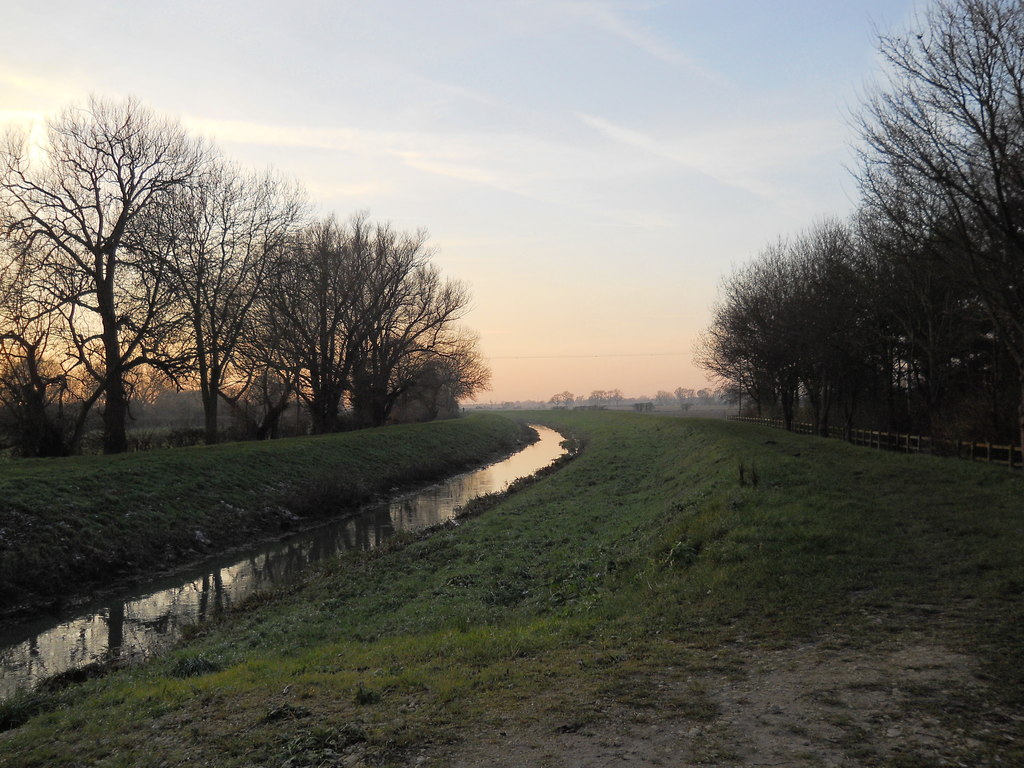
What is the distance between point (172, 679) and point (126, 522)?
11.3 metres

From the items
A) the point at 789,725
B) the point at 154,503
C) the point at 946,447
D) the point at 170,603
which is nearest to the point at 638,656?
the point at 789,725

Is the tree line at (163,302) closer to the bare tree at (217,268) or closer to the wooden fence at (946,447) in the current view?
the bare tree at (217,268)

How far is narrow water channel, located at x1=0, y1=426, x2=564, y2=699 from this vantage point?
460 inches

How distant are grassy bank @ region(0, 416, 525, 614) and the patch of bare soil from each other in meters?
13.0

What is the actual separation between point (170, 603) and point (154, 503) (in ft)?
19.6

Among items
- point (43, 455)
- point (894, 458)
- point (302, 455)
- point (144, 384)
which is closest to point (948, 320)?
point (894, 458)

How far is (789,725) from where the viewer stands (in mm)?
5438

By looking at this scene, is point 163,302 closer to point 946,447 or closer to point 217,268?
point 217,268

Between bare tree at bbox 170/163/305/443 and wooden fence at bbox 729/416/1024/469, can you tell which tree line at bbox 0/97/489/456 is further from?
wooden fence at bbox 729/416/1024/469

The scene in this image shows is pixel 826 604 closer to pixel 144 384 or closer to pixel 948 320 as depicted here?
pixel 948 320

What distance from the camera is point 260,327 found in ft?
124

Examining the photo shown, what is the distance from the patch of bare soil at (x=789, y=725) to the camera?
16.2 feet

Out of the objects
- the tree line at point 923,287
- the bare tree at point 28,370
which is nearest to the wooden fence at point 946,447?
the tree line at point 923,287

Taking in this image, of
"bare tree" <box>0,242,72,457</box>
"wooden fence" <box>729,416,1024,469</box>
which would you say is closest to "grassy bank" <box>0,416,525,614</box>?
"bare tree" <box>0,242,72,457</box>
